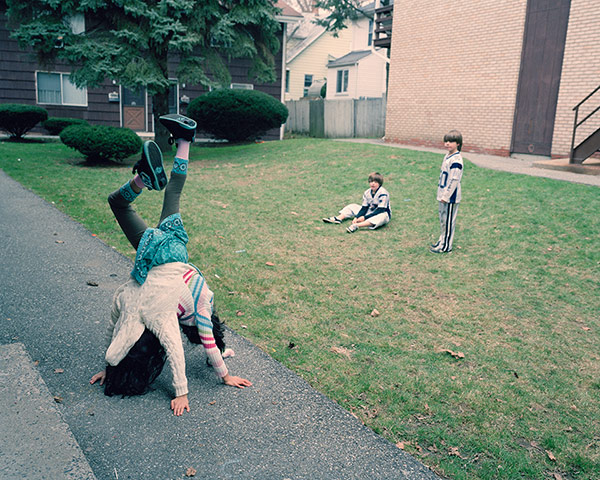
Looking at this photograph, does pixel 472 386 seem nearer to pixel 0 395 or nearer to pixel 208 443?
pixel 208 443

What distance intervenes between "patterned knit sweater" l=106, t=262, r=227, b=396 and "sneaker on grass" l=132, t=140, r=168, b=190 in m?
0.51

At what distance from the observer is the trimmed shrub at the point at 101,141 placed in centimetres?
1368

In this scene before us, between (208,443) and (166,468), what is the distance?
282 millimetres

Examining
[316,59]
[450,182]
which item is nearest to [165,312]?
[450,182]

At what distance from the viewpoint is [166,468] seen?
266 cm

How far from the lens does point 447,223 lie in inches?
279

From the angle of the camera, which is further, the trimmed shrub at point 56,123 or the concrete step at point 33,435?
the trimmed shrub at point 56,123

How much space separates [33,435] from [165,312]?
3.00 feet

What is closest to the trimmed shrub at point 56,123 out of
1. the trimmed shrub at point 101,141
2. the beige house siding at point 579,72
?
the trimmed shrub at point 101,141

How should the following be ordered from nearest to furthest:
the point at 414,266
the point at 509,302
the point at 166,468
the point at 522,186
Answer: the point at 166,468 → the point at 509,302 → the point at 414,266 → the point at 522,186

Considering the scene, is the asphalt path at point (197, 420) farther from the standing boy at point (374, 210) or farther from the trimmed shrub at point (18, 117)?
the trimmed shrub at point (18, 117)

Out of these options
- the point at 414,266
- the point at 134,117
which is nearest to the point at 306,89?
the point at 134,117

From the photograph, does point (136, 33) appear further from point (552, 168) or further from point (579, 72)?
point (579, 72)

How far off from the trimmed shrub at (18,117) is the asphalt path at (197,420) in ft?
54.1
